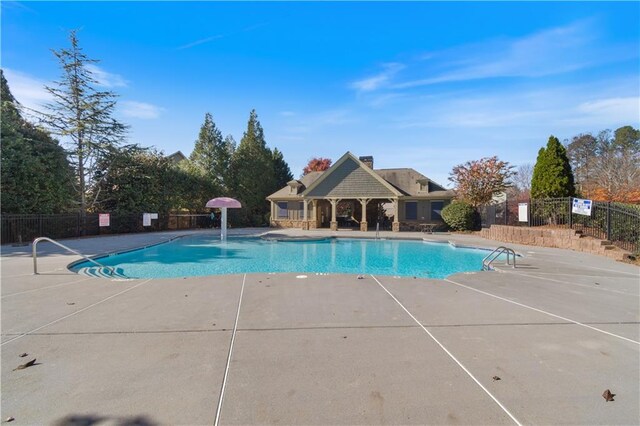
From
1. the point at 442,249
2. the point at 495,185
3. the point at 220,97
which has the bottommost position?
the point at 442,249

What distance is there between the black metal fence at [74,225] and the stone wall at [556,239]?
2157cm

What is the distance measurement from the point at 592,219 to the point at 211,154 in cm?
2787

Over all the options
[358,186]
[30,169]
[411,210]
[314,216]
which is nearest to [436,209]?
[411,210]

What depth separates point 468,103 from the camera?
14430mm

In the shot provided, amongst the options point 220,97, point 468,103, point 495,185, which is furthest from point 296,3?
point 495,185

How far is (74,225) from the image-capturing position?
17.7 metres

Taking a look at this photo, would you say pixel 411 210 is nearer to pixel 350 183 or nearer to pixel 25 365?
pixel 350 183

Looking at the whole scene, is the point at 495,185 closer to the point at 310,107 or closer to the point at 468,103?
the point at 468,103

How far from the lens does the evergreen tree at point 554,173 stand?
14500 millimetres

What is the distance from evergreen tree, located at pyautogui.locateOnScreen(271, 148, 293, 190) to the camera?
115 feet

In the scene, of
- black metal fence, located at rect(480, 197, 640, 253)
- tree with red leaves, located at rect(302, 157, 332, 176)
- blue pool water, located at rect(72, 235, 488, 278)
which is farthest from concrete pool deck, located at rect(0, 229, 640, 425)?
tree with red leaves, located at rect(302, 157, 332, 176)

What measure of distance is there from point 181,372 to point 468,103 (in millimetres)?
15293

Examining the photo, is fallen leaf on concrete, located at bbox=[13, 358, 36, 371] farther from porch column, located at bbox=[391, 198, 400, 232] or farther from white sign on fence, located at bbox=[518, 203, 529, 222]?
porch column, located at bbox=[391, 198, 400, 232]

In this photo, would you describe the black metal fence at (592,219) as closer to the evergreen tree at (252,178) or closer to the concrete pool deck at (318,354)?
the concrete pool deck at (318,354)
